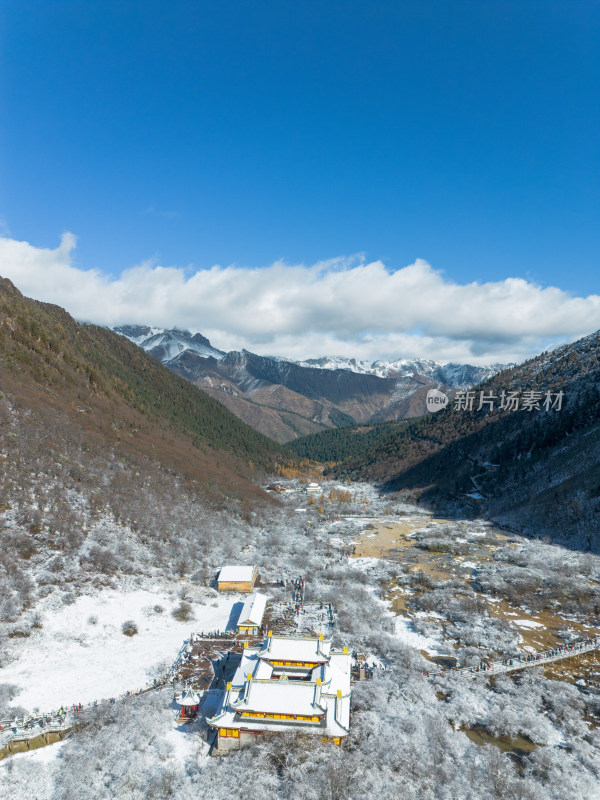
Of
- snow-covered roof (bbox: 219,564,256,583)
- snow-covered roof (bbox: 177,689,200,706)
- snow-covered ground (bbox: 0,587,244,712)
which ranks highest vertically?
snow-covered roof (bbox: 219,564,256,583)

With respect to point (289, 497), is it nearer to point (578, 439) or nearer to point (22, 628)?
point (578, 439)

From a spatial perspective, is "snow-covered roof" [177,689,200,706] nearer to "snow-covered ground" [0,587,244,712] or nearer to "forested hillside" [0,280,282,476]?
"snow-covered ground" [0,587,244,712]

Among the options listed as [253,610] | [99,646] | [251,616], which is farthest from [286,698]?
[99,646]

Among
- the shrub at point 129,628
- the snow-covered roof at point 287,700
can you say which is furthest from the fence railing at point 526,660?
the shrub at point 129,628

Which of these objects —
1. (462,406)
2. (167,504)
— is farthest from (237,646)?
(462,406)

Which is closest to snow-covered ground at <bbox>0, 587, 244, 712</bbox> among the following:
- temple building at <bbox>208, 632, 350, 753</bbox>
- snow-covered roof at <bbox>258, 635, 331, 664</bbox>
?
snow-covered roof at <bbox>258, 635, 331, 664</bbox>

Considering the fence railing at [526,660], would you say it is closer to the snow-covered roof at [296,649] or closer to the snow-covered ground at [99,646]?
the snow-covered roof at [296,649]
